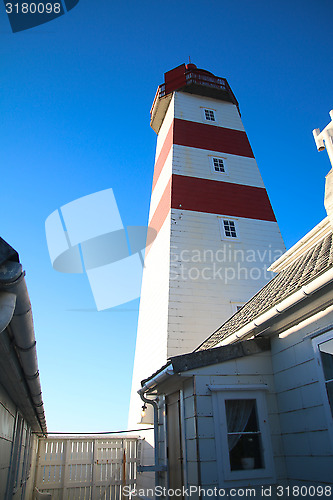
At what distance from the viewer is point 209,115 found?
1638cm

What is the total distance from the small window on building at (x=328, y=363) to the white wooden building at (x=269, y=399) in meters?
0.01

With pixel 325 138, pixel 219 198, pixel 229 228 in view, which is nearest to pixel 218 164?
pixel 219 198

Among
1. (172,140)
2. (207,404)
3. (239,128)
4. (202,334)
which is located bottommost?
(207,404)

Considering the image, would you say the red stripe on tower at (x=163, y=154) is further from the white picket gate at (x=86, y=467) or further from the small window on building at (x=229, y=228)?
the white picket gate at (x=86, y=467)

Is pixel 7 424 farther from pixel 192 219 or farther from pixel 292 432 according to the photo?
pixel 192 219

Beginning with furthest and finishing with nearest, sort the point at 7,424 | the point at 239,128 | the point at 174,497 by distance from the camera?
1. the point at 239,128
2. the point at 174,497
3. the point at 7,424

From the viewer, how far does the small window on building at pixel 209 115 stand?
53.2 ft

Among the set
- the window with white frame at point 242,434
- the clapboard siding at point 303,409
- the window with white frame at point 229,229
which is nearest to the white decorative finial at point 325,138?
the clapboard siding at point 303,409

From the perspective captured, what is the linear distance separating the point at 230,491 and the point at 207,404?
1.08 meters

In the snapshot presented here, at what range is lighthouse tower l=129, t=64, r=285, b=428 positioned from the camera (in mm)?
10750

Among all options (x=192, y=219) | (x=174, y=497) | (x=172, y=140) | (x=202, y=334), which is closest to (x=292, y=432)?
(x=174, y=497)

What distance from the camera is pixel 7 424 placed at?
183 inches

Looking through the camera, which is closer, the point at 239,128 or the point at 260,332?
the point at 260,332

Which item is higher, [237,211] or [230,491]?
[237,211]
